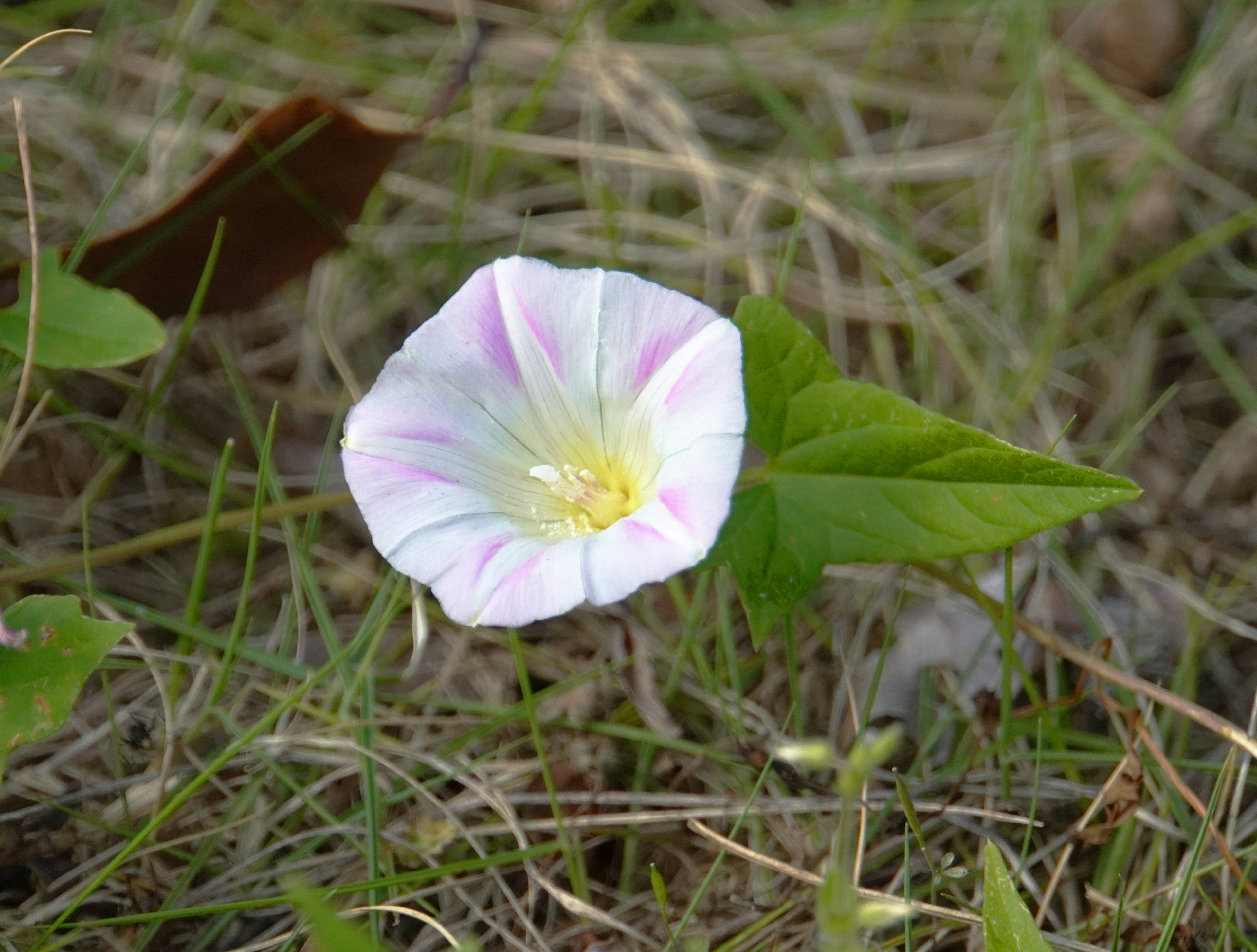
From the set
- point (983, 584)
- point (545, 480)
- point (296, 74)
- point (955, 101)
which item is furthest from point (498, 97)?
point (983, 584)

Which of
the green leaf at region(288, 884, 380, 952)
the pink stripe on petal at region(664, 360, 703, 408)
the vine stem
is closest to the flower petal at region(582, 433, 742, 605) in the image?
the pink stripe on petal at region(664, 360, 703, 408)

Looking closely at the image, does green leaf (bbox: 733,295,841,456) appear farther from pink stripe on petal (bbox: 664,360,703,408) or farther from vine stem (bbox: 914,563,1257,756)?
vine stem (bbox: 914,563,1257,756)

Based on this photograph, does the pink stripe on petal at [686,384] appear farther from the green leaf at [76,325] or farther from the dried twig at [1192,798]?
the dried twig at [1192,798]

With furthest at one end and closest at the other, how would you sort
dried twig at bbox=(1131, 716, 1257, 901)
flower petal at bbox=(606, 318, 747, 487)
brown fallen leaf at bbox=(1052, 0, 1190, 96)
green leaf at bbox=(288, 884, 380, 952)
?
brown fallen leaf at bbox=(1052, 0, 1190, 96), dried twig at bbox=(1131, 716, 1257, 901), flower petal at bbox=(606, 318, 747, 487), green leaf at bbox=(288, 884, 380, 952)

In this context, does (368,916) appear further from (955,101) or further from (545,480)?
(955,101)

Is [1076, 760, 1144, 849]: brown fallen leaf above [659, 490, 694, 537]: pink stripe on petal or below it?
below

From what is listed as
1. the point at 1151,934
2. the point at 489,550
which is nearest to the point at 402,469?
the point at 489,550

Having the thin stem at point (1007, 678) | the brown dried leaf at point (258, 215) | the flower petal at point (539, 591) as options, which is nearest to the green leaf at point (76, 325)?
the brown dried leaf at point (258, 215)

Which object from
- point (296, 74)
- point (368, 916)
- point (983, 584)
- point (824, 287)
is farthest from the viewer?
point (296, 74)
